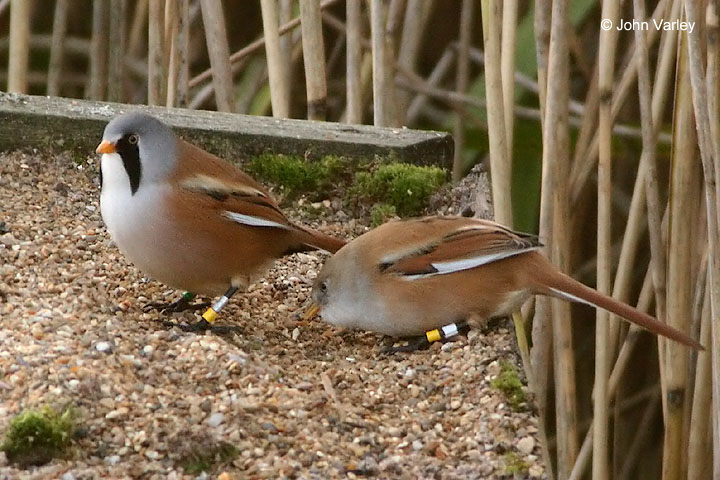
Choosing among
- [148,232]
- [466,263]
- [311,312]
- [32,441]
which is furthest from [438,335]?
[32,441]

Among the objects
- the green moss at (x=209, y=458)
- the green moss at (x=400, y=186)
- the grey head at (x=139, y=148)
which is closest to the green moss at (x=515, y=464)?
the green moss at (x=209, y=458)

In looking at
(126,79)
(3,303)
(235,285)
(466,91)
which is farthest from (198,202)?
(126,79)

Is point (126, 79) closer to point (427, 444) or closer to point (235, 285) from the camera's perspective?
point (235, 285)

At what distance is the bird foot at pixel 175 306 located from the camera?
3.05 metres

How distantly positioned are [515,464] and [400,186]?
1583 mm

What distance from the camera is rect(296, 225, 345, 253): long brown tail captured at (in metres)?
3.28

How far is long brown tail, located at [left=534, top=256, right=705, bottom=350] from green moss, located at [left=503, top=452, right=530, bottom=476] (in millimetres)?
902

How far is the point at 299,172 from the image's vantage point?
3746 mm

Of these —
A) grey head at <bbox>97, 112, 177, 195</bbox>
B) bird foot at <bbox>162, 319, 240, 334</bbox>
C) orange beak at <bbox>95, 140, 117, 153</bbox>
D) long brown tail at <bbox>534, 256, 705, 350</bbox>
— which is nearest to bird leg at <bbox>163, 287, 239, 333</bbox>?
bird foot at <bbox>162, 319, 240, 334</bbox>

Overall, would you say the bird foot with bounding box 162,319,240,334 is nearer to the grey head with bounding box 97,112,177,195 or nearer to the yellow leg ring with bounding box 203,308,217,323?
the yellow leg ring with bounding box 203,308,217,323

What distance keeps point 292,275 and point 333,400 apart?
3.47 feet

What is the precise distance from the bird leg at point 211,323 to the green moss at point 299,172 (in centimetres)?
75

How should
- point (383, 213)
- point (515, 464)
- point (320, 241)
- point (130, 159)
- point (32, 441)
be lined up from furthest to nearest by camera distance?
point (383, 213), point (320, 241), point (130, 159), point (515, 464), point (32, 441)

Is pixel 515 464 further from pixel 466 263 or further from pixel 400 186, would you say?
pixel 400 186
